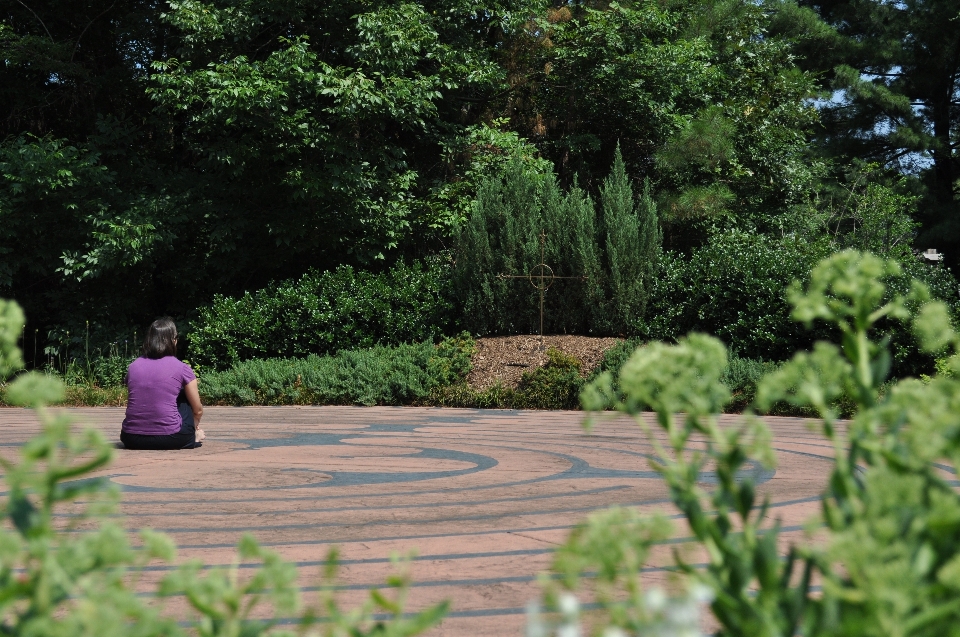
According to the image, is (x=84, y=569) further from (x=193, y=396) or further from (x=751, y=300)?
(x=751, y=300)

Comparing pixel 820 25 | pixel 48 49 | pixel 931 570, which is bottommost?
pixel 931 570

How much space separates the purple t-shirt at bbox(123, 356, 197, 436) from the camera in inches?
278

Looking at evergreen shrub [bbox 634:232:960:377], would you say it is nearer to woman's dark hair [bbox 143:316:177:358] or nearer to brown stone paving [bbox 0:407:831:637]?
brown stone paving [bbox 0:407:831:637]

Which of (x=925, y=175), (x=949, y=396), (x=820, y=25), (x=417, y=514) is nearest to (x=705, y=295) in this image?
(x=417, y=514)

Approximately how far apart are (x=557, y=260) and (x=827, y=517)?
1335cm

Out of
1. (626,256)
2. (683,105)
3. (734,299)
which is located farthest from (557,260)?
(683,105)

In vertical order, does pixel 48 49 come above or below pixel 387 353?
above

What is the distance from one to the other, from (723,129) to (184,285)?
986 cm

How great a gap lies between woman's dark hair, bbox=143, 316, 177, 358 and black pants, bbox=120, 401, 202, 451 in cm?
45

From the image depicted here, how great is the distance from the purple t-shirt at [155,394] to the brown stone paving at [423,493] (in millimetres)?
223

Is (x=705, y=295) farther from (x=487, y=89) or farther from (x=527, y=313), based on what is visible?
(x=487, y=89)

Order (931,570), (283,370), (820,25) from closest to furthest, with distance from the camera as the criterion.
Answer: (931,570)
(283,370)
(820,25)

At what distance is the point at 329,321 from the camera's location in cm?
1457

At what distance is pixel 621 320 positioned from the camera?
13.9 m
